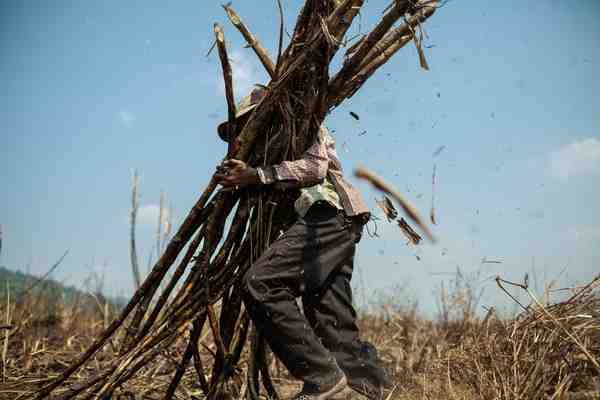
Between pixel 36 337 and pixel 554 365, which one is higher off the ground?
pixel 554 365

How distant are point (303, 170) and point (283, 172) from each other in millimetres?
99

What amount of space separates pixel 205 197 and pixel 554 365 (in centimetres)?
192

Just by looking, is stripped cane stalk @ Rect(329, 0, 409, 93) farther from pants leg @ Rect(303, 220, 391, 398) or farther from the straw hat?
pants leg @ Rect(303, 220, 391, 398)

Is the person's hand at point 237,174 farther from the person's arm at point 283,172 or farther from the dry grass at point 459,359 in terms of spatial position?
the dry grass at point 459,359

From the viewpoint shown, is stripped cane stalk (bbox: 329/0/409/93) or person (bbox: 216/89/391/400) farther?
person (bbox: 216/89/391/400)

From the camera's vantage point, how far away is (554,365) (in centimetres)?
225

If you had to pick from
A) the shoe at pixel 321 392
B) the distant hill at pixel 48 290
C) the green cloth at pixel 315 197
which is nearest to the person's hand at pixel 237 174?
the green cloth at pixel 315 197

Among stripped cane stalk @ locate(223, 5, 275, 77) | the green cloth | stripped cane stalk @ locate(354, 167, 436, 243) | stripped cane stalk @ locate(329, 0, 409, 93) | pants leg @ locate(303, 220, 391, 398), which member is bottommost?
pants leg @ locate(303, 220, 391, 398)

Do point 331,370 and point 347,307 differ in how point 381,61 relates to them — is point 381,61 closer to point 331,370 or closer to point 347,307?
point 347,307

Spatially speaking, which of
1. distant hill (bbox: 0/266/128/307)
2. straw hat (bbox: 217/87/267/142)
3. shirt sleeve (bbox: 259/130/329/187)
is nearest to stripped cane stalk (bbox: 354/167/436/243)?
shirt sleeve (bbox: 259/130/329/187)

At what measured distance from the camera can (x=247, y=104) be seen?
2529mm

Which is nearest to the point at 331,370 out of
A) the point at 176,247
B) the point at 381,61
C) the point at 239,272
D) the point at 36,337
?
the point at 239,272

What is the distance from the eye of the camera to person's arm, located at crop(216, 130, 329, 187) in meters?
2.30

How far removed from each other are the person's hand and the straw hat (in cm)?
30
